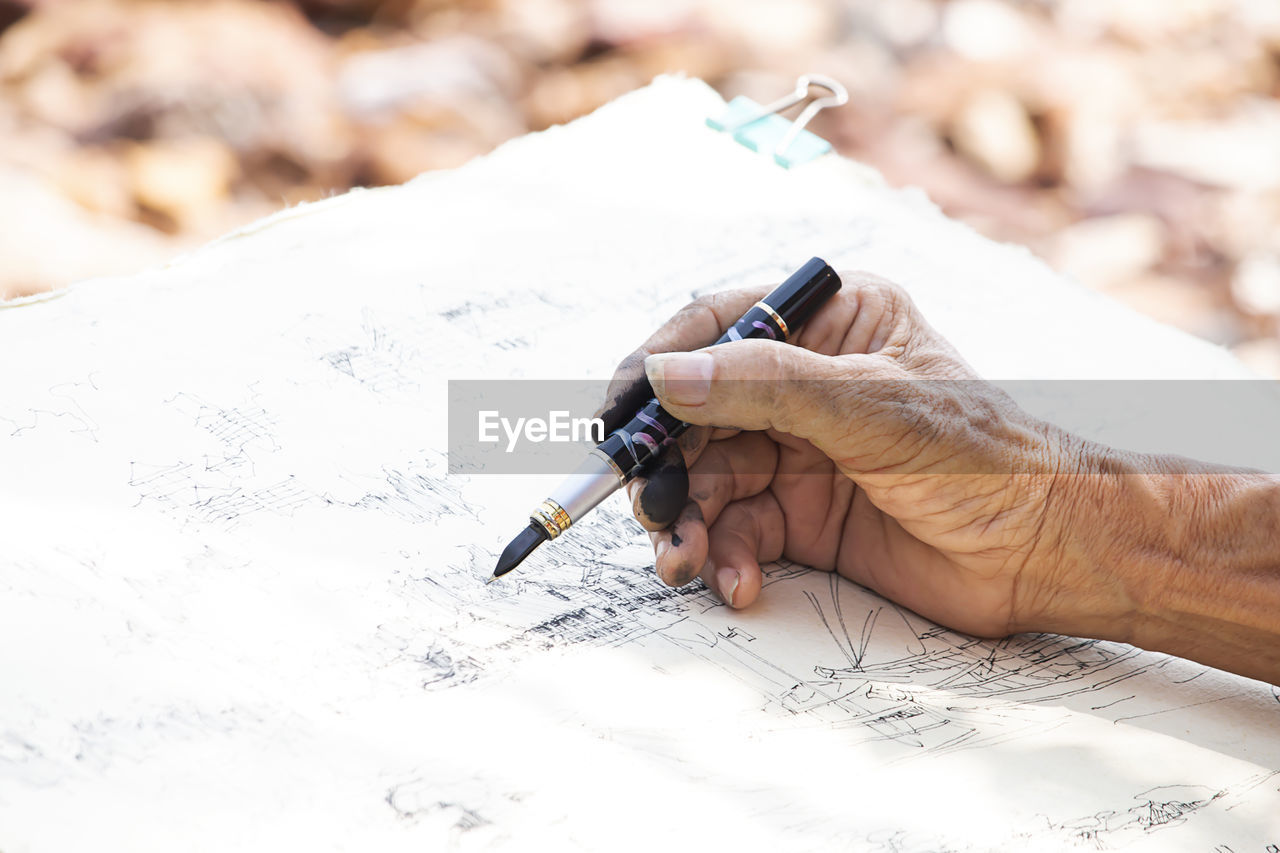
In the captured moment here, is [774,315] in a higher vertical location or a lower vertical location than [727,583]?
higher

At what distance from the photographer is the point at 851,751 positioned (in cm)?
120

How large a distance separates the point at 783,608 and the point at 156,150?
2.52 m

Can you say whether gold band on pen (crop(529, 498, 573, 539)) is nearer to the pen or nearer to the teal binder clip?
the pen

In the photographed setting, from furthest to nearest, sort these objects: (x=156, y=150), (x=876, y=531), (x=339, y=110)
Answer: (x=339, y=110)
(x=156, y=150)
(x=876, y=531)

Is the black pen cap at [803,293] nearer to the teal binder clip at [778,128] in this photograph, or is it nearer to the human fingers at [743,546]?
the human fingers at [743,546]

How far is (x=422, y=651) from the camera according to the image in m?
1.22

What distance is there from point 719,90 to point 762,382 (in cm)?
274

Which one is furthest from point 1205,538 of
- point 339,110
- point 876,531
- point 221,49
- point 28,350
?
point 221,49


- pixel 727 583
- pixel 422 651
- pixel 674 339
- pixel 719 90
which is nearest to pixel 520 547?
pixel 422 651

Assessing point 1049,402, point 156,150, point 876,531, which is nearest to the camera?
point 876,531

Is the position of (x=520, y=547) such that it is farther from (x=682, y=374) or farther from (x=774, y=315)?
(x=774, y=315)

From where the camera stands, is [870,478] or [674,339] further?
[674,339]

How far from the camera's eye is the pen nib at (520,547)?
1.28 m

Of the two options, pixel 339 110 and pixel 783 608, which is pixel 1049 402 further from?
pixel 339 110
